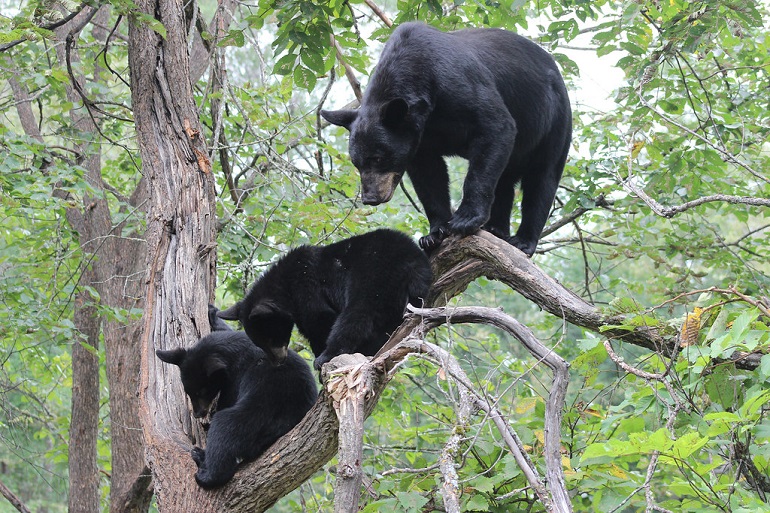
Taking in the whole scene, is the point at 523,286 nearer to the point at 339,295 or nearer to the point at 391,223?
the point at 339,295

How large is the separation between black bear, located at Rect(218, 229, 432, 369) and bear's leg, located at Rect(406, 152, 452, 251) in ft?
2.05

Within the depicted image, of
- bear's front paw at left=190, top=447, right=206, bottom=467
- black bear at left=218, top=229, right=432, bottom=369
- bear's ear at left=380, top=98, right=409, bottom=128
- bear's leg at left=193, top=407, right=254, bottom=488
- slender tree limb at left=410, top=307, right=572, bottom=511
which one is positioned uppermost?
bear's ear at left=380, top=98, right=409, bottom=128

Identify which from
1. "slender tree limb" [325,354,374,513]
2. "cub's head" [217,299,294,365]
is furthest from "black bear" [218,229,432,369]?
"slender tree limb" [325,354,374,513]

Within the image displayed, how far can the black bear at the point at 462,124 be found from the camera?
15.5 ft

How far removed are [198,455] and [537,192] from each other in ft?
10.1

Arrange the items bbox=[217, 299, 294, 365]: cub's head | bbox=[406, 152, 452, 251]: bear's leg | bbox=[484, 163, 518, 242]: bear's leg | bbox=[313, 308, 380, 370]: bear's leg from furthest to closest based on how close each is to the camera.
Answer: bbox=[484, 163, 518, 242]: bear's leg
bbox=[406, 152, 452, 251]: bear's leg
bbox=[217, 299, 294, 365]: cub's head
bbox=[313, 308, 380, 370]: bear's leg

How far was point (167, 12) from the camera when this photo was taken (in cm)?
461

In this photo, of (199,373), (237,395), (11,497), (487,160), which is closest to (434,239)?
(487,160)

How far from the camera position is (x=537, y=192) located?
220 inches

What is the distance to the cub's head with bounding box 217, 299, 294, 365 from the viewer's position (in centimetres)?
456

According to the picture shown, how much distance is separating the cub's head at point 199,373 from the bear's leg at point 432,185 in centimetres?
170

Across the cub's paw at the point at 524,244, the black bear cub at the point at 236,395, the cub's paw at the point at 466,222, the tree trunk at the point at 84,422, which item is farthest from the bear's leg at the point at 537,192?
the tree trunk at the point at 84,422

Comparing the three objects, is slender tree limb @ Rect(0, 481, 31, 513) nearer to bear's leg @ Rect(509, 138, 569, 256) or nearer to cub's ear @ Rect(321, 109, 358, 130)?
cub's ear @ Rect(321, 109, 358, 130)

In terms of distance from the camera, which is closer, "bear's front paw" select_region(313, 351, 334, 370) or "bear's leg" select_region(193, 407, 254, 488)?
"bear's leg" select_region(193, 407, 254, 488)
